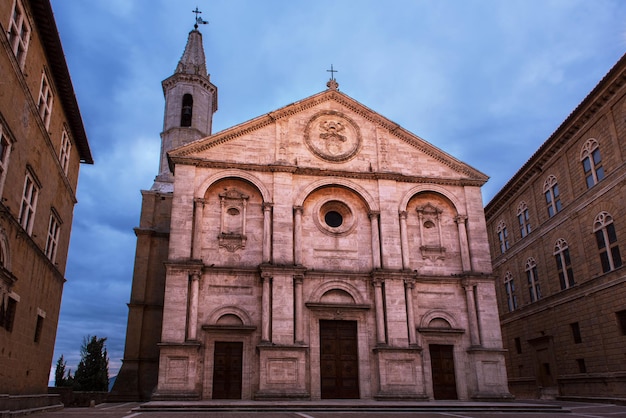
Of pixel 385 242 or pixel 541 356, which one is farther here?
pixel 541 356

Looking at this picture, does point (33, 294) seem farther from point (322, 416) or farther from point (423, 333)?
point (423, 333)

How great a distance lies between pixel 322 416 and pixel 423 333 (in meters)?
9.70

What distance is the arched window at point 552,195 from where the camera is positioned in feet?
103

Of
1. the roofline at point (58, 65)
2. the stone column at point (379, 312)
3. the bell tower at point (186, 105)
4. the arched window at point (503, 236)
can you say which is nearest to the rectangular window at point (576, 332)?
the arched window at point (503, 236)

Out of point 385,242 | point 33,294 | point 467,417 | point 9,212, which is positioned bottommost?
point 467,417

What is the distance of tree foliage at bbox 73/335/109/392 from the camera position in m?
38.0

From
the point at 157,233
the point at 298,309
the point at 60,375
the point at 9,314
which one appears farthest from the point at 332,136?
the point at 60,375

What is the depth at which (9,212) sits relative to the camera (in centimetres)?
1565

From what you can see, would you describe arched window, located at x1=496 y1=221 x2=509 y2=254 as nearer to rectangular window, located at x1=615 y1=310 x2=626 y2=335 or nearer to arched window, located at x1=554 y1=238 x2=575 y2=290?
arched window, located at x1=554 y1=238 x2=575 y2=290

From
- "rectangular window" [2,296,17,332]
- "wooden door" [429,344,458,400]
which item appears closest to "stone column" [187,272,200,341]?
"rectangular window" [2,296,17,332]

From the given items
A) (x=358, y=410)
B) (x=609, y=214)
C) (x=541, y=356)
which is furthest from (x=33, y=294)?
(x=541, y=356)

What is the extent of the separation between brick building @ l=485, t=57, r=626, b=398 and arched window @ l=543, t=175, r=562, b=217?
0.20 feet

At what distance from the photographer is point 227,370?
2308 centimetres

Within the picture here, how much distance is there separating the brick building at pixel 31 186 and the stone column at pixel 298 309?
33.4ft
